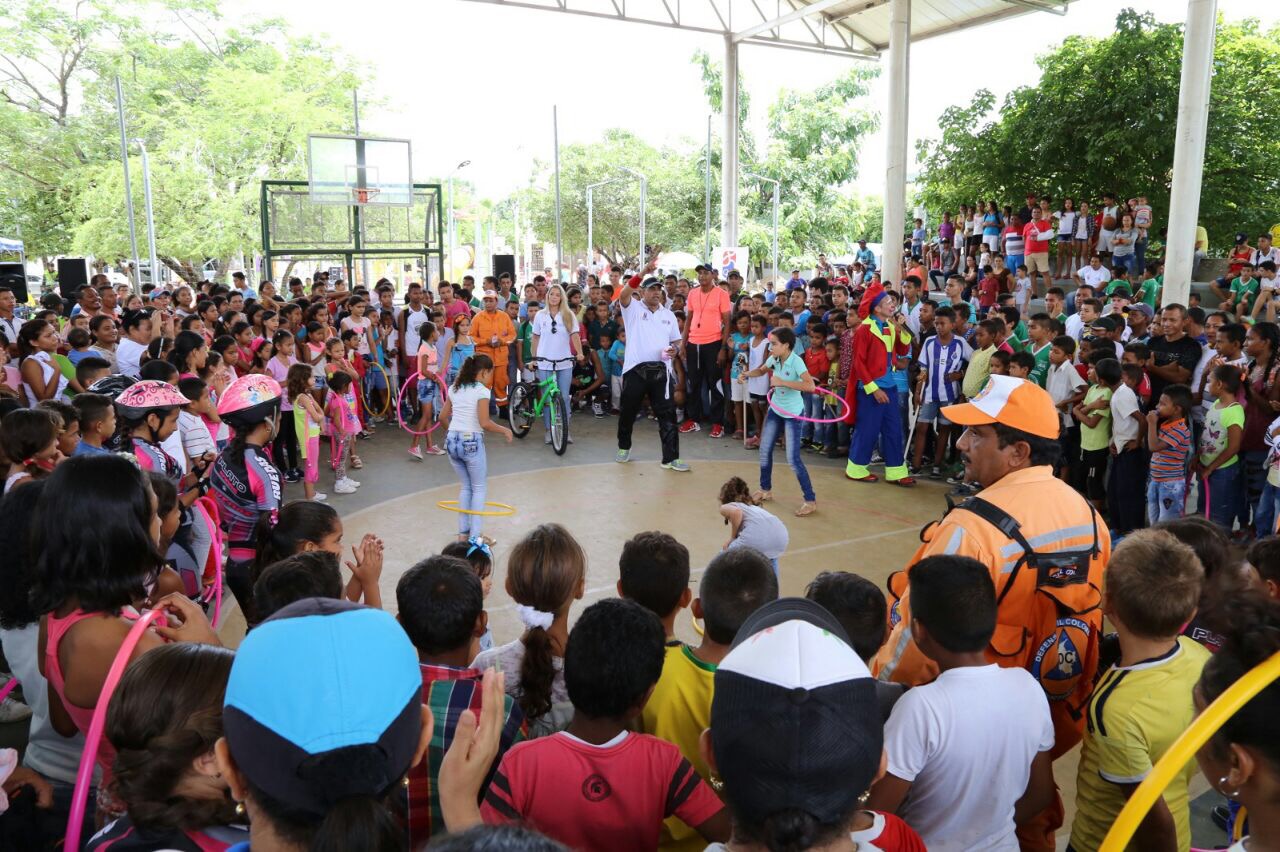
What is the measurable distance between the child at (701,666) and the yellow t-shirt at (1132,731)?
98cm

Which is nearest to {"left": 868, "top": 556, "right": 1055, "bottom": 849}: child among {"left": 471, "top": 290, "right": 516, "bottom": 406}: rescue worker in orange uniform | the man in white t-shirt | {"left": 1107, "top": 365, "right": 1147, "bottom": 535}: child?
{"left": 1107, "top": 365, "right": 1147, "bottom": 535}: child

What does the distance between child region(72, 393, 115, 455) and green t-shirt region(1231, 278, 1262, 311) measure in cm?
1308

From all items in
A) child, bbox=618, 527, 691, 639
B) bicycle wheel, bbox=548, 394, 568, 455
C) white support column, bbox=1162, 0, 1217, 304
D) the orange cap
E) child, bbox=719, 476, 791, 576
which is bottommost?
bicycle wheel, bbox=548, 394, 568, 455

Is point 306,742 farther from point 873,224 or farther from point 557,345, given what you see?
point 873,224

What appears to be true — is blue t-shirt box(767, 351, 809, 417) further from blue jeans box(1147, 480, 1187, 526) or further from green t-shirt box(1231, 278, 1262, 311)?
green t-shirt box(1231, 278, 1262, 311)

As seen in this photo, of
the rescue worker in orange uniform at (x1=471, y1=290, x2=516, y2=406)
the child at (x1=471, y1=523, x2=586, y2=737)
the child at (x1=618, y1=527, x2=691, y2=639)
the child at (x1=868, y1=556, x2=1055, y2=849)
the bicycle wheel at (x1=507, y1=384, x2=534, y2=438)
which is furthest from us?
the rescue worker in orange uniform at (x1=471, y1=290, x2=516, y2=406)

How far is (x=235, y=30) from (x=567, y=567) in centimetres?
3549

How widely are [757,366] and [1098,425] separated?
384cm

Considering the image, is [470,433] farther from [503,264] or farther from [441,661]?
[503,264]

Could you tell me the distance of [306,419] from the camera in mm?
8133

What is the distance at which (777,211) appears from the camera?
37406 millimetres

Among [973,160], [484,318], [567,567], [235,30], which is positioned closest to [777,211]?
[973,160]

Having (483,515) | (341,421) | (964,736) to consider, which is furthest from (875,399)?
(964,736)

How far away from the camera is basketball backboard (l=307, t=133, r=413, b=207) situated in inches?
761
